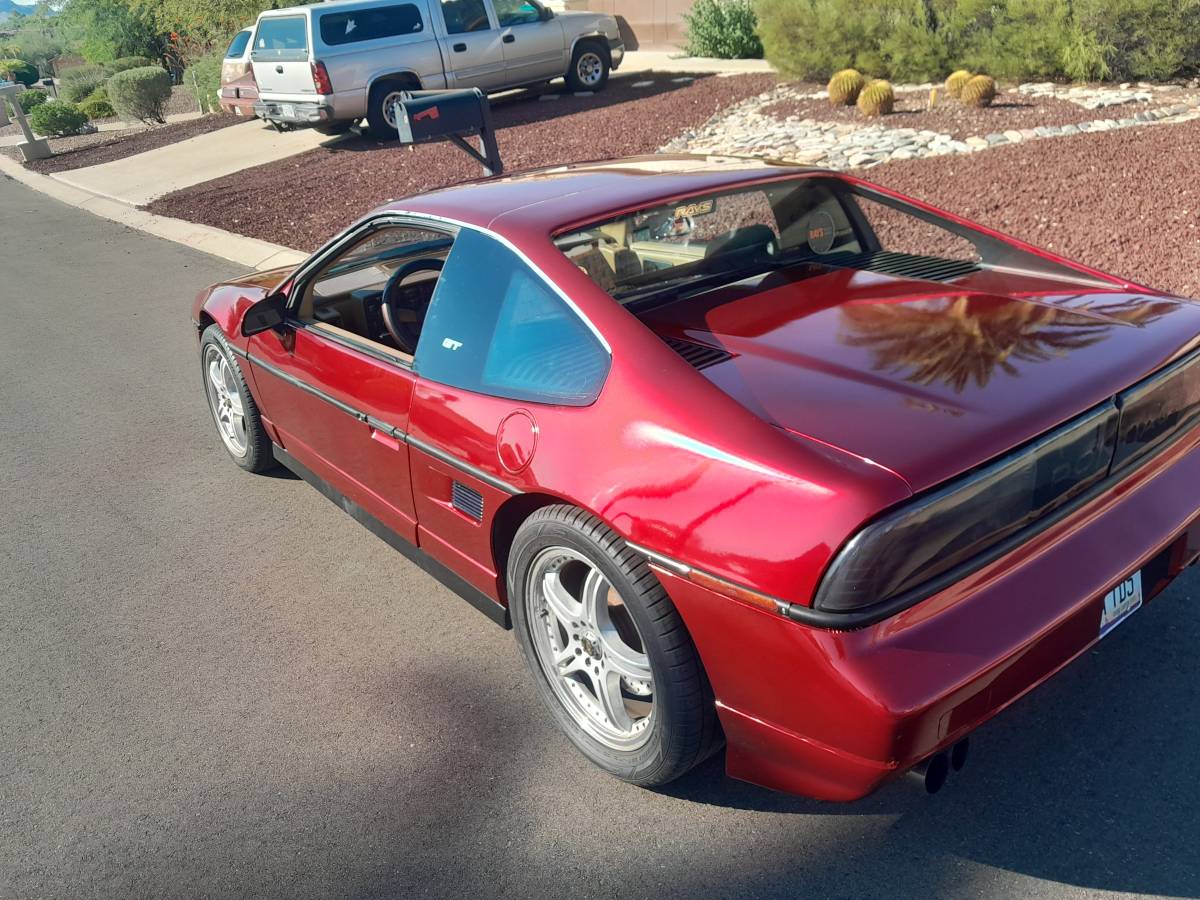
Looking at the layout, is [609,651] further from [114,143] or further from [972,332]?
[114,143]

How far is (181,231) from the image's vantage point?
41.6 ft

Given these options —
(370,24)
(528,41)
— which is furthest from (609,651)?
(528,41)

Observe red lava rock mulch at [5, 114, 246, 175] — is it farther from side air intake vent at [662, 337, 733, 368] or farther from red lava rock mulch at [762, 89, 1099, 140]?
side air intake vent at [662, 337, 733, 368]

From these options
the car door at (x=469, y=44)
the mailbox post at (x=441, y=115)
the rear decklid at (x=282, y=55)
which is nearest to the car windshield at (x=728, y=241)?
the mailbox post at (x=441, y=115)

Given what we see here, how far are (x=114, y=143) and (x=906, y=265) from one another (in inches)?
915

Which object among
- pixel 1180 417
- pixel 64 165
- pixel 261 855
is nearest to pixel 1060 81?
pixel 1180 417

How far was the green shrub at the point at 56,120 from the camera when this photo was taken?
24812 mm

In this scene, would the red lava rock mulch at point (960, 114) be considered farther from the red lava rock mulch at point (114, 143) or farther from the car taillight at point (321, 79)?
the red lava rock mulch at point (114, 143)

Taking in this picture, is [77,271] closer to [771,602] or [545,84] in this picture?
[545,84]

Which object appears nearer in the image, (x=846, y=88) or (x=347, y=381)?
(x=347, y=381)

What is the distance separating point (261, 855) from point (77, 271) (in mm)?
10024

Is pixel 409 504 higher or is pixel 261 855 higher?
pixel 409 504

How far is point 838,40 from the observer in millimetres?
13430

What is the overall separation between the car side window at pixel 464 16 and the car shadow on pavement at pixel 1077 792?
14831 mm
